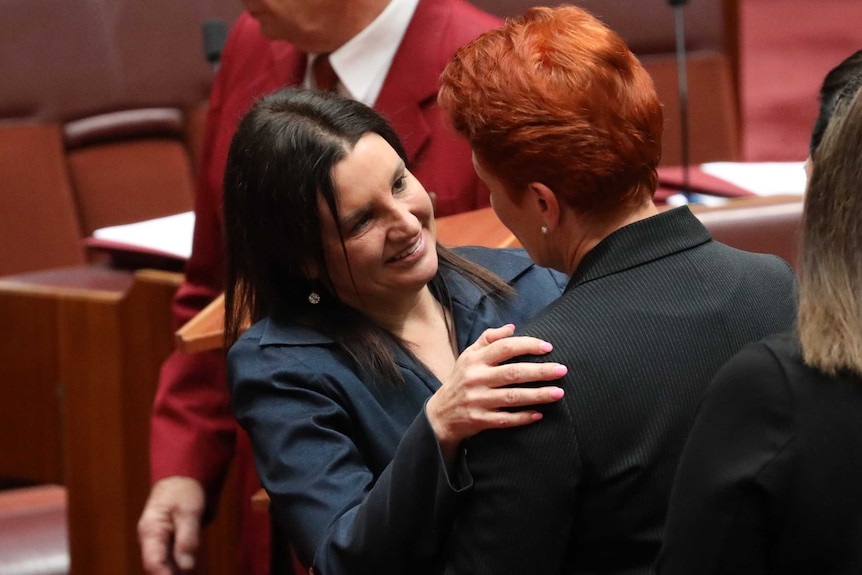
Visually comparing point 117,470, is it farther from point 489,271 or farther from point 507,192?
point 507,192

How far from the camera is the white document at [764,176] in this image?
1.78 metres

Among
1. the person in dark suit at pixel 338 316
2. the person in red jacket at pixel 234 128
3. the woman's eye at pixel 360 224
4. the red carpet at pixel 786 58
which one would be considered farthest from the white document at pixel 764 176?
the red carpet at pixel 786 58

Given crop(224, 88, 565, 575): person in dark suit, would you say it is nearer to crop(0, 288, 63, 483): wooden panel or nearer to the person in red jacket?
the person in red jacket

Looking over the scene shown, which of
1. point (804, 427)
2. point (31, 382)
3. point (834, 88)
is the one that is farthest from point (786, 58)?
point (804, 427)

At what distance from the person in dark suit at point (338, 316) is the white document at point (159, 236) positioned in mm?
584

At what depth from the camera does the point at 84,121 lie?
A: 2.72 meters

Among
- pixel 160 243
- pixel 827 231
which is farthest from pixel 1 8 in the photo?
pixel 827 231

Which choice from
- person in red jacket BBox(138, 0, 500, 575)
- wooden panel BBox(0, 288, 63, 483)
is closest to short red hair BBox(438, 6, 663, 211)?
person in red jacket BBox(138, 0, 500, 575)

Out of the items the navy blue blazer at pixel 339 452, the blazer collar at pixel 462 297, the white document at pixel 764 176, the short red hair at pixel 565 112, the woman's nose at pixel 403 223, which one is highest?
the short red hair at pixel 565 112

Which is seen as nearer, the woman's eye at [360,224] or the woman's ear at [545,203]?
the woman's ear at [545,203]

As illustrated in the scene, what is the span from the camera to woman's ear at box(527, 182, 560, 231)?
0.96 meters

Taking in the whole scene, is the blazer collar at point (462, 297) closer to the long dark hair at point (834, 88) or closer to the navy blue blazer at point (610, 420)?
the navy blue blazer at point (610, 420)

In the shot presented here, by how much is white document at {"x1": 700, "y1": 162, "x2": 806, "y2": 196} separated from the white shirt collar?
57 cm

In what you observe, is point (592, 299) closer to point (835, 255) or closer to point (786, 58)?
point (835, 255)
